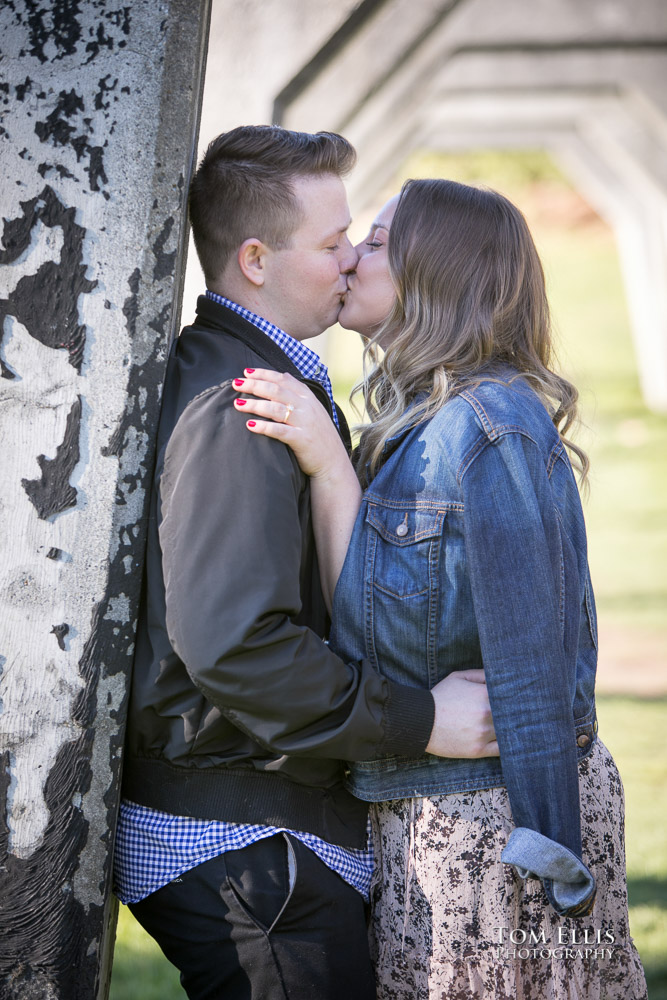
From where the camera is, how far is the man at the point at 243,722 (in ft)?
6.40

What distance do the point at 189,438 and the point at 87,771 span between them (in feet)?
2.43

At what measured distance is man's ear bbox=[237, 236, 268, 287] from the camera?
239cm

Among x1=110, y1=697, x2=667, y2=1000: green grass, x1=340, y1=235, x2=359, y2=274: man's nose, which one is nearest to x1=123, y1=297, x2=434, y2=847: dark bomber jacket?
x1=340, y1=235, x2=359, y2=274: man's nose

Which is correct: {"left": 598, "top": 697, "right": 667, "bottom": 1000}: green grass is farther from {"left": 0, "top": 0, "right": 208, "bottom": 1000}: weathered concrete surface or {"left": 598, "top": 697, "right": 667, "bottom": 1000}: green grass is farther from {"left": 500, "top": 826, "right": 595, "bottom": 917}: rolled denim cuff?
{"left": 0, "top": 0, "right": 208, "bottom": 1000}: weathered concrete surface

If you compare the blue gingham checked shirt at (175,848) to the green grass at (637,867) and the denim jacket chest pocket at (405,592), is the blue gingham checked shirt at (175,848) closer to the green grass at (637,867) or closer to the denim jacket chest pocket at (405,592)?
the denim jacket chest pocket at (405,592)

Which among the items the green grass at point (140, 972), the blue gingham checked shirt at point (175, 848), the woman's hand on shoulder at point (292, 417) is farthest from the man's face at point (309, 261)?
the green grass at point (140, 972)

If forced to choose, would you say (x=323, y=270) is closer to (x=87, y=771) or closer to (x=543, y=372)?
(x=543, y=372)

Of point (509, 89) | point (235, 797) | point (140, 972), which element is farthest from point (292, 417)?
point (509, 89)

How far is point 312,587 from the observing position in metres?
2.37

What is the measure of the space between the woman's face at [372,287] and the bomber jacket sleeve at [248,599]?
0.71m

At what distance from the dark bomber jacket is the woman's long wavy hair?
1.33ft

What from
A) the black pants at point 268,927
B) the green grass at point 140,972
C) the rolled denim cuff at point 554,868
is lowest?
the green grass at point 140,972

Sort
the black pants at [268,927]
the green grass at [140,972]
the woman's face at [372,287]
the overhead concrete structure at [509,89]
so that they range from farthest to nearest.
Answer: the overhead concrete structure at [509,89], the green grass at [140,972], the woman's face at [372,287], the black pants at [268,927]

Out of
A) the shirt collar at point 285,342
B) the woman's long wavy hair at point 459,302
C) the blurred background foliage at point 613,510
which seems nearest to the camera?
the shirt collar at point 285,342
